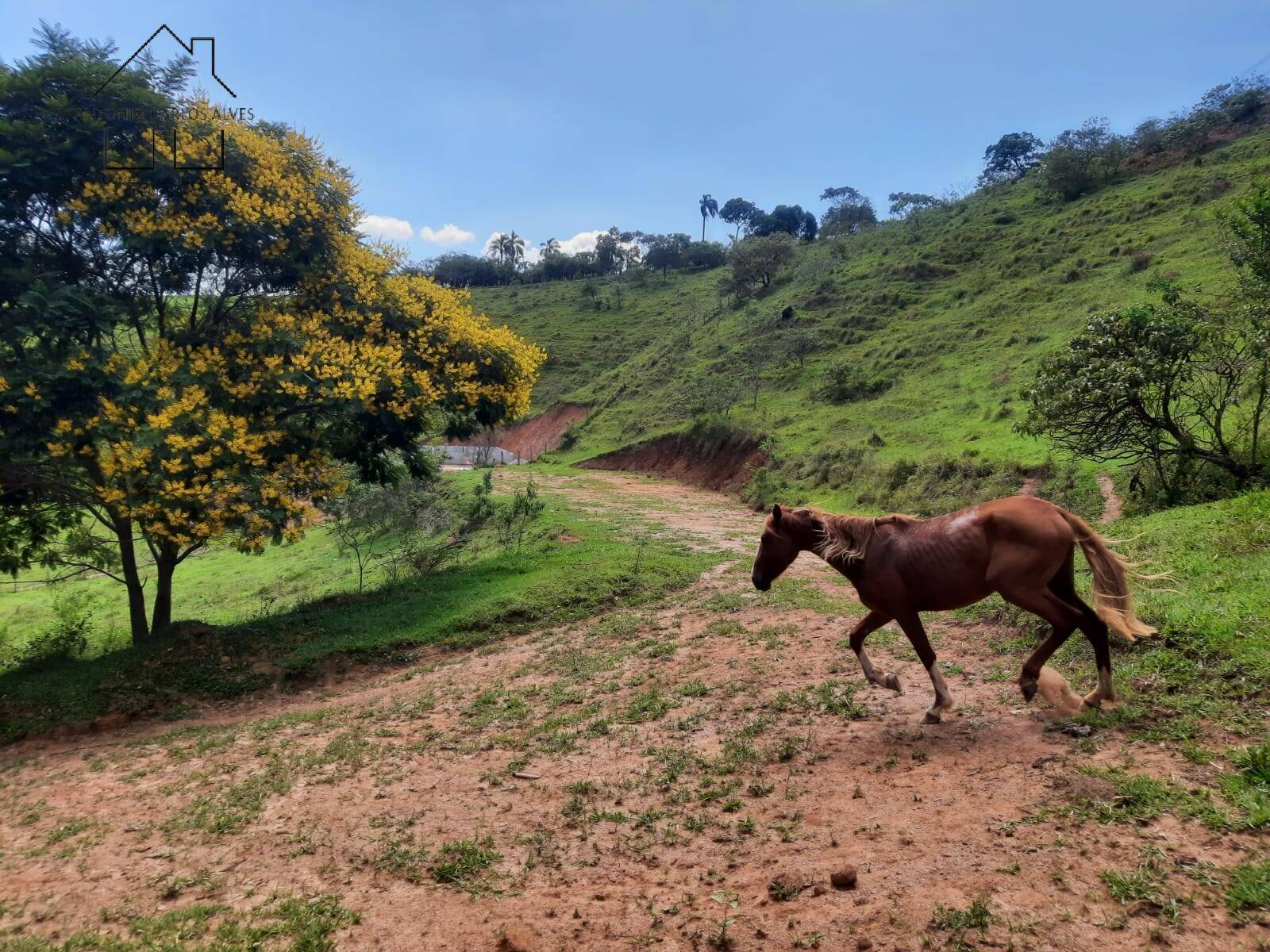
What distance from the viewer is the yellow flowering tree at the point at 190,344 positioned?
→ 9.20m

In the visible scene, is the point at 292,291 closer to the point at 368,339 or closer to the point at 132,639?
the point at 368,339

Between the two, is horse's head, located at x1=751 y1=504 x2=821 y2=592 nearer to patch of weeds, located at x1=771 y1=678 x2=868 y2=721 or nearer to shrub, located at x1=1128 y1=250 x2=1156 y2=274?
patch of weeds, located at x1=771 y1=678 x2=868 y2=721

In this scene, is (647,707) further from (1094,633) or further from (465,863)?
(1094,633)

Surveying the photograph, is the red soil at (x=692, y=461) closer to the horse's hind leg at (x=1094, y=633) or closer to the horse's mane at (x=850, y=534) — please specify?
→ the horse's mane at (x=850, y=534)

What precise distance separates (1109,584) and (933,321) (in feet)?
119

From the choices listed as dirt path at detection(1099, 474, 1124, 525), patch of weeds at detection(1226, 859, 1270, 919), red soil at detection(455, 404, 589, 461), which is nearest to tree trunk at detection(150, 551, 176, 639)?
patch of weeds at detection(1226, 859, 1270, 919)

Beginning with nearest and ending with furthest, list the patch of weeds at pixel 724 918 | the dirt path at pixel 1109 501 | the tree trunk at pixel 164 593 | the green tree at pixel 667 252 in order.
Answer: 1. the patch of weeds at pixel 724 918
2. the tree trunk at pixel 164 593
3. the dirt path at pixel 1109 501
4. the green tree at pixel 667 252

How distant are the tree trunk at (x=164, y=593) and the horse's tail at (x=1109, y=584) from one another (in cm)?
1292

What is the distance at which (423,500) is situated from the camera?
22281 mm

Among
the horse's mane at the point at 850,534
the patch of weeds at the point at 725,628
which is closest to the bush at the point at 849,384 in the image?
the patch of weeds at the point at 725,628

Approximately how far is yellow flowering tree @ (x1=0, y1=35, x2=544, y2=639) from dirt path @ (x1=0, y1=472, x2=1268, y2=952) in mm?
3629

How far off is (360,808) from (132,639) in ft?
28.3

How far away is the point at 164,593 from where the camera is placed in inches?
453

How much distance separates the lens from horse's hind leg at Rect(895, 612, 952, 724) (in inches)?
221
